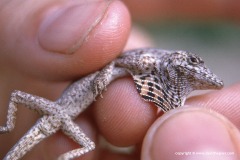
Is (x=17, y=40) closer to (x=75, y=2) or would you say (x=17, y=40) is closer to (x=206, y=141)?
(x=75, y=2)

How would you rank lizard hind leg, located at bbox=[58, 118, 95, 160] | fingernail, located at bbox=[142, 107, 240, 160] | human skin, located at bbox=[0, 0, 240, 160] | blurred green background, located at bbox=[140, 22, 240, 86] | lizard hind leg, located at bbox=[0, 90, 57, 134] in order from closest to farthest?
1. fingernail, located at bbox=[142, 107, 240, 160]
2. lizard hind leg, located at bbox=[58, 118, 95, 160]
3. human skin, located at bbox=[0, 0, 240, 160]
4. lizard hind leg, located at bbox=[0, 90, 57, 134]
5. blurred green background, located at bbox=[140, 22, 240, 86]

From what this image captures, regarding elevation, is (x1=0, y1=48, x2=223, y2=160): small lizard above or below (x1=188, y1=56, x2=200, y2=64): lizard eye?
below

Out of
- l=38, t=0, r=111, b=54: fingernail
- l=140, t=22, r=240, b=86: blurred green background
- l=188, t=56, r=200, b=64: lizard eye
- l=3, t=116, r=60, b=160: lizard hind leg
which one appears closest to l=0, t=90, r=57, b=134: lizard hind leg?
l=3, t=116, r=60, b=160: lizard hind leg

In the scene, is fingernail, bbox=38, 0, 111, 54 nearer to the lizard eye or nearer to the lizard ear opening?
the lizard ear opening

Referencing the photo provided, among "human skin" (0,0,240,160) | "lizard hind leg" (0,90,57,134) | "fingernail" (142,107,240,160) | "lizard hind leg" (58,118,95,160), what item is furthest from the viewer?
"lizard hind leg" (0,90,57,134)

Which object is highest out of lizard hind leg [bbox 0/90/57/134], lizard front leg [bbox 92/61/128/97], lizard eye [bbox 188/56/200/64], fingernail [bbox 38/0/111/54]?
fingernail [bbox 38/0/111/54]

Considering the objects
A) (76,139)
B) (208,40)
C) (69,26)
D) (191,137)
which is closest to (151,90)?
(191,137)

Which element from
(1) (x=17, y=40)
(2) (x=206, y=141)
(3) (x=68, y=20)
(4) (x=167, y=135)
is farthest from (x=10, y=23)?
(2) (x=206, y=141)

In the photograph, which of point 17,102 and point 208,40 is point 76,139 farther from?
point 208,40
